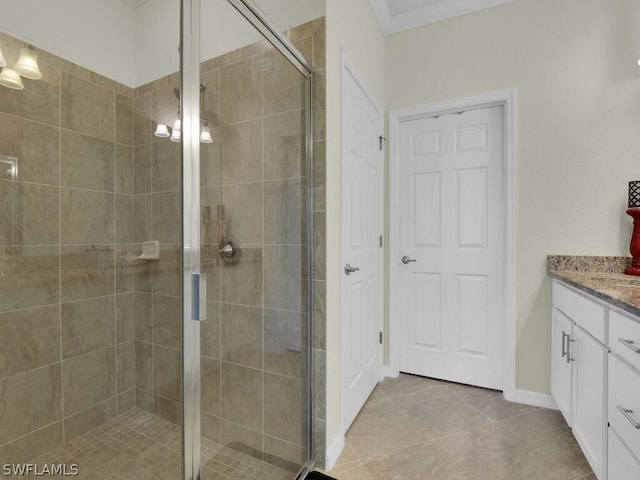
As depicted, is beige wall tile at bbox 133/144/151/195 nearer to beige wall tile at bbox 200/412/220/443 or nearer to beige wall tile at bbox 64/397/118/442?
beige wall tile at bbox 64/397/118/442

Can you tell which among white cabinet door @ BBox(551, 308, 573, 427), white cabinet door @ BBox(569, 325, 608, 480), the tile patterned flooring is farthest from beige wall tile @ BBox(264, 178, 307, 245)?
white cabinet door @ BBox(551, 308, 573, 427)

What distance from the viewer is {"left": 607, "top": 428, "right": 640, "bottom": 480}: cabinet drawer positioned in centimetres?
106

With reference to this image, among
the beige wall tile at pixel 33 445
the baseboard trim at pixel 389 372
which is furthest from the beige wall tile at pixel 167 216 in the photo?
the baseboard trim at pixel 389 372

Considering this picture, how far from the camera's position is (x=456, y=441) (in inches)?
70.2

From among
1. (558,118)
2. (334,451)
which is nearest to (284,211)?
(334,451)

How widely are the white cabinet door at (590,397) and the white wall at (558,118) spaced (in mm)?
606

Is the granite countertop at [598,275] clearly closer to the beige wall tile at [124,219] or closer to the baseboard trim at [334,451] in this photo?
the baseboard trim at [334,451]

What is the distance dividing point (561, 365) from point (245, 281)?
6.32 ft

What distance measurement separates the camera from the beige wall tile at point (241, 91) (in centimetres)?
110

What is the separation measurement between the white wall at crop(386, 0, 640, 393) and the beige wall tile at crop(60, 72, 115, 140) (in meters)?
2.33

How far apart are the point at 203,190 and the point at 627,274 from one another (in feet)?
7.91

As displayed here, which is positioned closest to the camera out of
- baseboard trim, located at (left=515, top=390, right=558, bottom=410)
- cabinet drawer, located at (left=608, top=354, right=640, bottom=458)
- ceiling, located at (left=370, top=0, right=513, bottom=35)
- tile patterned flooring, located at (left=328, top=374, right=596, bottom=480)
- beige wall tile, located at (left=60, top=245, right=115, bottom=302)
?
beige wall tile, located at (left=60, top=245, right=115, bottom=302)

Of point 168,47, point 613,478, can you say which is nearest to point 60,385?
point 168,47

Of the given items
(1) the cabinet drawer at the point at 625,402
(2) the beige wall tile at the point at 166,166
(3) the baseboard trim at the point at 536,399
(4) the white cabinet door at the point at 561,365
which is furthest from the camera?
(3) the baseboard trim at the point at 536,399
